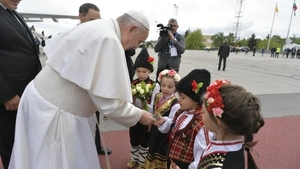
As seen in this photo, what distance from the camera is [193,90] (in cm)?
218

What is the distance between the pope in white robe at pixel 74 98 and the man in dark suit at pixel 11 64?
354 mm

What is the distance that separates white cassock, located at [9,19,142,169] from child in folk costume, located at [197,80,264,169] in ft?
2.02

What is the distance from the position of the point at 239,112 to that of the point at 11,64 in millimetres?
1990

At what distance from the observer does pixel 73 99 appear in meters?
1.74

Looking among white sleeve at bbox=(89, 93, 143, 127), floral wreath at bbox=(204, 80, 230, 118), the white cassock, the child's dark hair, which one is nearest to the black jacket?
the white cassock

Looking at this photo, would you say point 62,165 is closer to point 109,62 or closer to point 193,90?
point 109,62

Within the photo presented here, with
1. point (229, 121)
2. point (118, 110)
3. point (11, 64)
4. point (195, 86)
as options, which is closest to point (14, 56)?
point (11, 64)

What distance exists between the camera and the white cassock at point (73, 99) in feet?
5.35

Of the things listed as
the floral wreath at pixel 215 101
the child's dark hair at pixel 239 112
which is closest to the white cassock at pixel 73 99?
the floral wreath at pixel 215 101

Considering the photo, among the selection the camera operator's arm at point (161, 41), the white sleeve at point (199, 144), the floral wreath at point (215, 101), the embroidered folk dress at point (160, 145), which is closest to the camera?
the floral wreath at point (215, 101)

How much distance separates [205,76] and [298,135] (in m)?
3.63

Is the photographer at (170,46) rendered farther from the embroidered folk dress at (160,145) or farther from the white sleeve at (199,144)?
the white sleeve at (199,144)

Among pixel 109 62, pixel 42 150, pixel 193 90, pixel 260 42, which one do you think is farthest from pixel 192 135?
pixel 260 42

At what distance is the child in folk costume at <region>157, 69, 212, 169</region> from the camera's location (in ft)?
7.16
